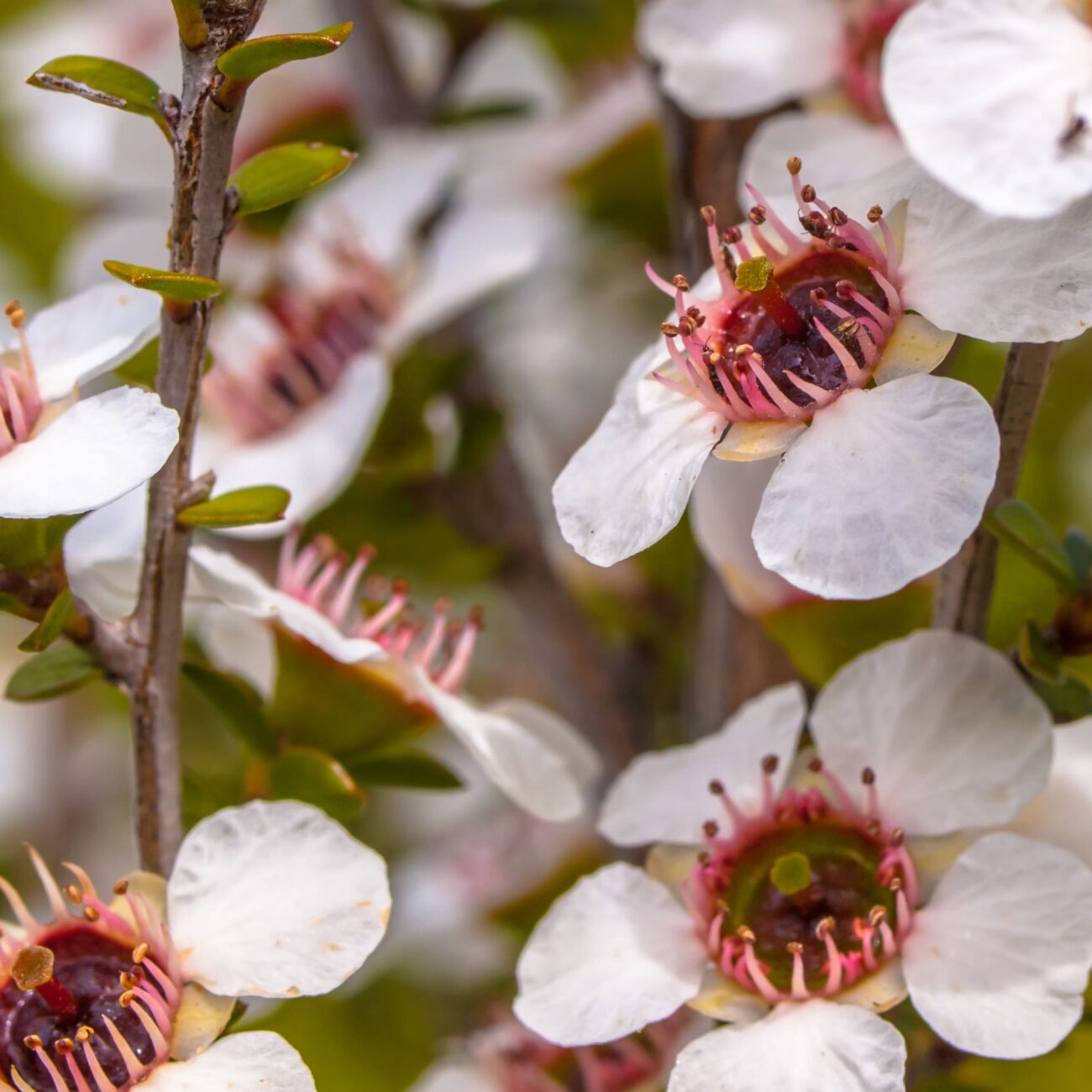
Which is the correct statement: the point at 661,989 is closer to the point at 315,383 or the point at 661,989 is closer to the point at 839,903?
the point at 839,903

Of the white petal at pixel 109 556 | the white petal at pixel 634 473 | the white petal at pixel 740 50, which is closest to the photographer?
the white petal at pixel 634 473

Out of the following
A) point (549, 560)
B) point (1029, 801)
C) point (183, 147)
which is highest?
point (183, 147)

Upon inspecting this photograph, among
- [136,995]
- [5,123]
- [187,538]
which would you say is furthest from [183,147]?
[5,123]

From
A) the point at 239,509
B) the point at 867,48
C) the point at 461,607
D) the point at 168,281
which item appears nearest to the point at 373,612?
the point at 239,509

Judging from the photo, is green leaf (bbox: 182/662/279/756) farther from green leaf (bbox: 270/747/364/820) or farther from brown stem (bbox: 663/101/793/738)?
brown stem (bbox: 663/101/793/738)

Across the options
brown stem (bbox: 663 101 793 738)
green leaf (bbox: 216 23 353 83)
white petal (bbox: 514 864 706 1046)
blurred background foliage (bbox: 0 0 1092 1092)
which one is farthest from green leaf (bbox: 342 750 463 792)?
green leaf (bbox: 216 23 353 83)

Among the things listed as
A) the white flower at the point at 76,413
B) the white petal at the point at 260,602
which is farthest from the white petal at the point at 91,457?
the white petal at the point at 260,602

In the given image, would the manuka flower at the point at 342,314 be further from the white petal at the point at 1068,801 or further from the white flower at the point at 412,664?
the white petal at the point at 1068,801
